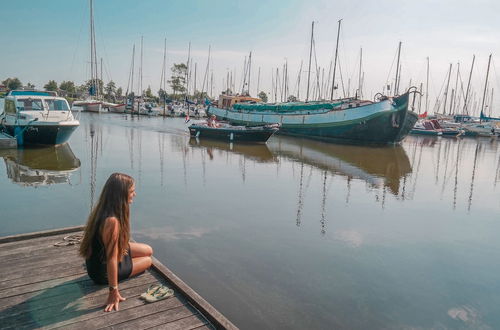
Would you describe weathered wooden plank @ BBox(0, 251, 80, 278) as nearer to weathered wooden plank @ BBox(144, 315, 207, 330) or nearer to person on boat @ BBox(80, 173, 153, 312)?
person on boat @ BBox(80, 173, 153, 312)

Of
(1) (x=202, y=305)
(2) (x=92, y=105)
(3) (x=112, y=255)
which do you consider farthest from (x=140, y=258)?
(2) (x=92, y=105)

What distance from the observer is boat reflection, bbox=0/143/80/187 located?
12.6 m

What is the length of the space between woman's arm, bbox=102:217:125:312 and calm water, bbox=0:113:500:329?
1.72 m

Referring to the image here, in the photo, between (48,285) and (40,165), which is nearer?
(48,285)

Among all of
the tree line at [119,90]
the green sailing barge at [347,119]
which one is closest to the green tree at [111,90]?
the tree line at [119,90]

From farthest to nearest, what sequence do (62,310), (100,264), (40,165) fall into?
(40,165)
(100,264)
(62,310)

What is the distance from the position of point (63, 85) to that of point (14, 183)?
143 metres

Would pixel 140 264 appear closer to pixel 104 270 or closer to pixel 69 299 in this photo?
pixel 104 270

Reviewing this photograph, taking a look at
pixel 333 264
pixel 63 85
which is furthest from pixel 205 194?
pixel 63 85

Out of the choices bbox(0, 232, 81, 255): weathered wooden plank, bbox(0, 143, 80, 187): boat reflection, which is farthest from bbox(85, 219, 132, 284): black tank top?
bbox(0, 143, 80, 187): boat reflection

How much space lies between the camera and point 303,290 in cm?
596

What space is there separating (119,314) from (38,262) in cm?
182

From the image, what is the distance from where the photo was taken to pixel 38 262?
503 centimetres

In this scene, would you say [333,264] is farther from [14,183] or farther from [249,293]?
[14,183]
